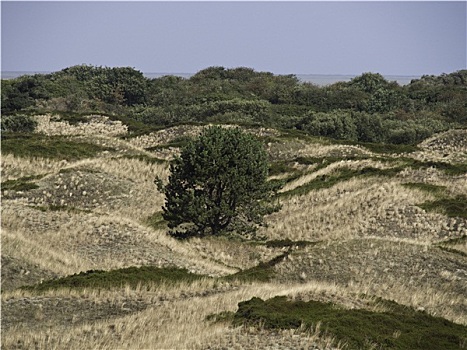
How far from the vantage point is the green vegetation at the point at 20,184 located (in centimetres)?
3341

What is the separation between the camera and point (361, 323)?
A: 40.5 ft

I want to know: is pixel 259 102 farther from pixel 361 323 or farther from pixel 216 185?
pixel 361 323

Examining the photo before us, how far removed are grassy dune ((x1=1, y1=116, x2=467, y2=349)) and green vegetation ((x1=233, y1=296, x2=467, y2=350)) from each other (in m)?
0.05

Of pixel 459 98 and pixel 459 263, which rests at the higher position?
pixel 459 98

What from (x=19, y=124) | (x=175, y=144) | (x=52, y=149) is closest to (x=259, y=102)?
(x=19, y=124)

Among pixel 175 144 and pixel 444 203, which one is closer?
pixel 444 203

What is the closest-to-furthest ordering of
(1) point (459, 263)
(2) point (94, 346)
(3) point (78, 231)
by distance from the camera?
(2) point (94, 346) → (1) point (459, 263) → (3) point (78, 231)

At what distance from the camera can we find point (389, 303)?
15422 millimetres

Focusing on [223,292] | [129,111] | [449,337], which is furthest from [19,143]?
[129,111]

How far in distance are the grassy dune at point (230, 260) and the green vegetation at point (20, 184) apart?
0.11 meters

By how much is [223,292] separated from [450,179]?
867 inches

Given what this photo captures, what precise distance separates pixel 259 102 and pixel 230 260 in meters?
65.7

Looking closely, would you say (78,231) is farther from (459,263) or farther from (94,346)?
(459,263)

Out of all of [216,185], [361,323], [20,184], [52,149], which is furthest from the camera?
[52,149]
